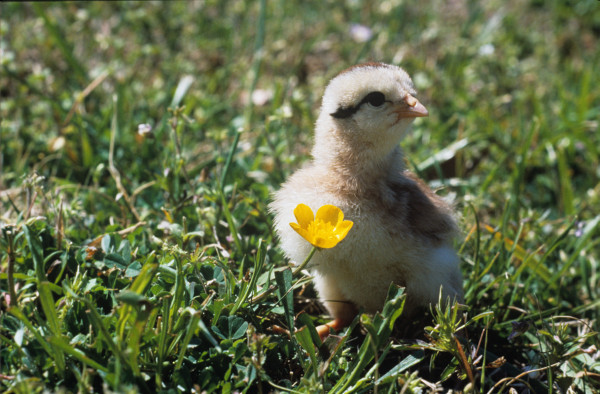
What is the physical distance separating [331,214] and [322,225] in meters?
0.08

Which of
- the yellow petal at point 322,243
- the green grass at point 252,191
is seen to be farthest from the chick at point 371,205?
the yellow petal at point 322,243

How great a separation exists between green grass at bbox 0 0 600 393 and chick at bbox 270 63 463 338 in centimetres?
14

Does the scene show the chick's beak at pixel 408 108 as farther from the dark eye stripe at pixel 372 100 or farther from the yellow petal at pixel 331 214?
the yellow petal at pixel 331 214

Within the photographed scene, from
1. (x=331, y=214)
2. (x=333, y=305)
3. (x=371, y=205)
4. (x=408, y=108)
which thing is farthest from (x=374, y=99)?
(x=333, y=305)

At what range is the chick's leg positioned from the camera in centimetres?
250

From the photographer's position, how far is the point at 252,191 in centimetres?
328

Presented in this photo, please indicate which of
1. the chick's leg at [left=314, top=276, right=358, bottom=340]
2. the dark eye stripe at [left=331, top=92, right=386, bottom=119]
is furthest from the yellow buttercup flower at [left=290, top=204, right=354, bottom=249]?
the dark eye stripe at [left=331, top=92, right=386, bottom=119]

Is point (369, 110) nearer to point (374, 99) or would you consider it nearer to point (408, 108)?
point (374, 99)

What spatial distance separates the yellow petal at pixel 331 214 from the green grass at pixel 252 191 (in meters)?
0.24

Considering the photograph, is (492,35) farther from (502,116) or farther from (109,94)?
(109,94)

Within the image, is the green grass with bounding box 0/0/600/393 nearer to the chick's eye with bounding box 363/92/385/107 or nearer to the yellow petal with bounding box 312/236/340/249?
the yellow petal with bounding box 312/236/340/249

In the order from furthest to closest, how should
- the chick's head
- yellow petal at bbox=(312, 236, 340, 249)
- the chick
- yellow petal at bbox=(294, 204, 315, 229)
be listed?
the chick's head → the chick → yellow petal at bbox=(294, 204, 315, 229) → yellow petal at bbox=(312, 236, 340, 249)

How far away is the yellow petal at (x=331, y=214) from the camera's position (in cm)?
212

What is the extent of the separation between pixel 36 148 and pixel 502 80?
338 cm
